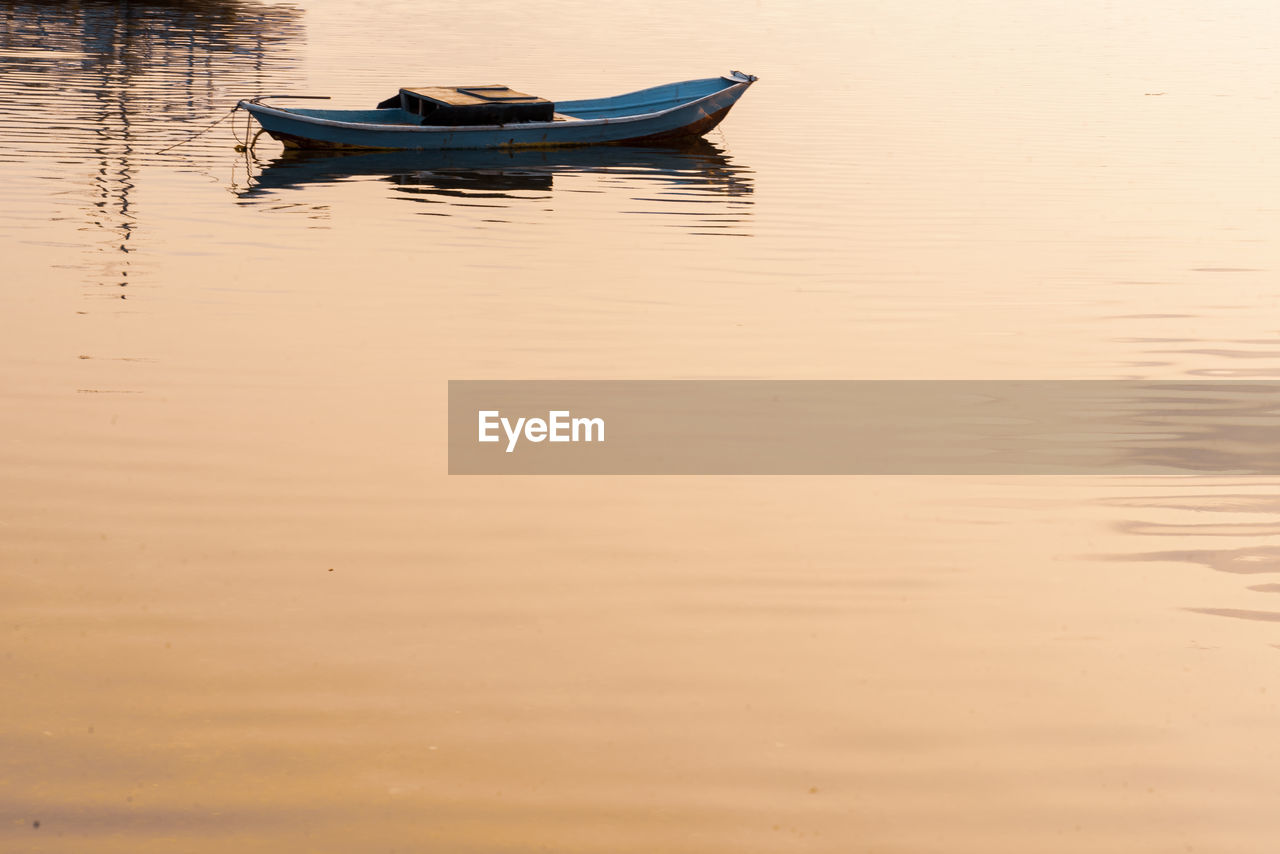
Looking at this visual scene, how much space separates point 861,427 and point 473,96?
18.2 meters

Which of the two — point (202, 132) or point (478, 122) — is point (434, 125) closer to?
point (478, 122)

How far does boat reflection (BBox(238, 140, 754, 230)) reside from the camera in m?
22.7

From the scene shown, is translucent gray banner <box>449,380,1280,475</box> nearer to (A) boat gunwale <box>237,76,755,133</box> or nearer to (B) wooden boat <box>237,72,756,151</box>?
(A) boat gunwale <box>237,76,755,133</box>

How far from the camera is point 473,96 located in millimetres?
27531

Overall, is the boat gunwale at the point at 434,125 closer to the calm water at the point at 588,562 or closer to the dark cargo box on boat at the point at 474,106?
the dark cargo box on boat at the point at 474,106

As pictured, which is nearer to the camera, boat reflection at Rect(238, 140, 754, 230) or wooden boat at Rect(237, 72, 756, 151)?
boat reflection at Rect(238, 140, 754, 230)

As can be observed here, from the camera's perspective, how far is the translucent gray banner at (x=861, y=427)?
10.6 meters

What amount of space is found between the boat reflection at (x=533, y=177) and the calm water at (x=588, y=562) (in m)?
0.89

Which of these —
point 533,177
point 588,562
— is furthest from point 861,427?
point 533,177

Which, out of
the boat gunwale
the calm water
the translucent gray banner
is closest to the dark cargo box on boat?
the boat gunwale

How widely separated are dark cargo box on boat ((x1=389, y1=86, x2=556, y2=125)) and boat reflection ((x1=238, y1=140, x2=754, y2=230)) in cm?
70

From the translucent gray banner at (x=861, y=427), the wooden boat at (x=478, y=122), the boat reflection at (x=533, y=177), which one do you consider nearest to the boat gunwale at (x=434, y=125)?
the wooden boat at (x=478, y=122)

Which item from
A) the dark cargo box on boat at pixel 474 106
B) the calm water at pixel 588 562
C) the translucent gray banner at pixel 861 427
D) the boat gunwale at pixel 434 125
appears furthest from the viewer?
the dark cargo box on boat at pixel 474 106

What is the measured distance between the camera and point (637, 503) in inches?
385
